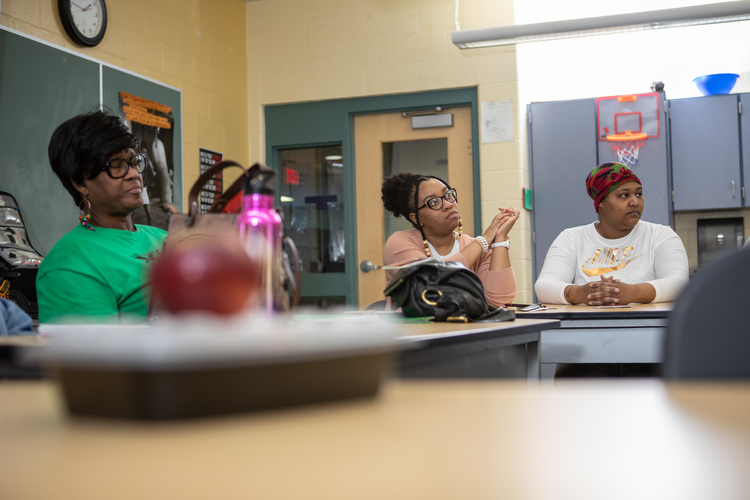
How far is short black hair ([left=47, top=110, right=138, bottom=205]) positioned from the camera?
1.94 m

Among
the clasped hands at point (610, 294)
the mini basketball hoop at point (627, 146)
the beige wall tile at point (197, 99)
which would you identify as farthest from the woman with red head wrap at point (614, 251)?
the beige wall tile at point (197, 99)

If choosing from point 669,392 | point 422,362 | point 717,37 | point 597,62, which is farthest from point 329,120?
point 669,392

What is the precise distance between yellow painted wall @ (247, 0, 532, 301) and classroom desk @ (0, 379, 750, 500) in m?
4.10

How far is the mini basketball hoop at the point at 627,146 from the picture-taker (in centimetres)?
445

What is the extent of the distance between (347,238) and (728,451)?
183 inches

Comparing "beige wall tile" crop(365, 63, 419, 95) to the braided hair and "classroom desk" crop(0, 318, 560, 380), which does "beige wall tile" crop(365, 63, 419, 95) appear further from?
"classroom desk" crop(0, 318, 560, 380)

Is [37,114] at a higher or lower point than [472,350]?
higher

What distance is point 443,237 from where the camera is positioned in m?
3.01

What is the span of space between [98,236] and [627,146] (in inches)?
141

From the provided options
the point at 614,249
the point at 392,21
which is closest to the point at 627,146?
the point at 614,249

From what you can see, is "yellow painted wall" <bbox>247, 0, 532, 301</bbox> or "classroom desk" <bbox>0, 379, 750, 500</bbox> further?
"yellow painted wall" <bbox>247, 0, 532, 301</bbox>

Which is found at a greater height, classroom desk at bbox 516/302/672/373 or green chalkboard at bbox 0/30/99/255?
green chalkboard at bbox 0/30/99/255

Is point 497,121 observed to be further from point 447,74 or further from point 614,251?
point 614,251

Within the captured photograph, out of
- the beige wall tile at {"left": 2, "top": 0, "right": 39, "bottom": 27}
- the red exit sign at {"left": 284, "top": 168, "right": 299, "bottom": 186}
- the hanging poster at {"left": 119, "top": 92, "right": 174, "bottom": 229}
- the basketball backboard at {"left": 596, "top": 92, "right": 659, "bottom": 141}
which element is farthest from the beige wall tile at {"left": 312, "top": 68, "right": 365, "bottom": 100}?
the beige wall tile at {"left": 2, "top": 0, "right": 39, "bottom": 27}
